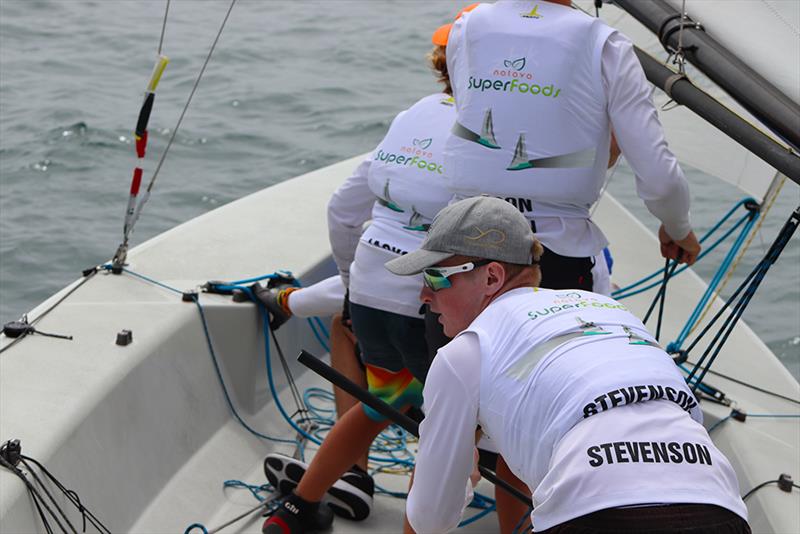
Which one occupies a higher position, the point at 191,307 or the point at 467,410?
the point at 467,410

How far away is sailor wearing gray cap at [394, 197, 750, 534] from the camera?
4.60ft

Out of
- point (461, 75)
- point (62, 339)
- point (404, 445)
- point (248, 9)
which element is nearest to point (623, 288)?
point (404, 445)

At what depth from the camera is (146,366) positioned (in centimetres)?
276

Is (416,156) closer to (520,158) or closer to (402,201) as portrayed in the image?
(402,201)

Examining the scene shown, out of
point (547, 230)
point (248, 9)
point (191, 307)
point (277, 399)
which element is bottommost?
point (248, 9)

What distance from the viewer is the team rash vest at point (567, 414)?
1409 millimetres

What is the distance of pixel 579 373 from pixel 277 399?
1872mm

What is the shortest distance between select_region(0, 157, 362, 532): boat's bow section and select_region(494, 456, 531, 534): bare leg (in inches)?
32.2

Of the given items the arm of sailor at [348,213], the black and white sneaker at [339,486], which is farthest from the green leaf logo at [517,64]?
the black and white sneaker at [339,486]

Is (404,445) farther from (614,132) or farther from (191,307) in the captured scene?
(614,132)

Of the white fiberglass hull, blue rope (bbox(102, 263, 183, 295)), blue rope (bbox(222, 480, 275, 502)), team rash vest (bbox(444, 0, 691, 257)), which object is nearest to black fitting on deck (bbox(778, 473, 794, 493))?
the white fiberglass hull

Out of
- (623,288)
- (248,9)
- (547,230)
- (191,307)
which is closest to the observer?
(547,230)

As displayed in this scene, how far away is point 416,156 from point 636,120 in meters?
0.48

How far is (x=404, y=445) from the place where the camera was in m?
3.21
